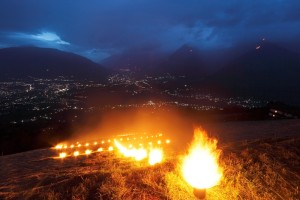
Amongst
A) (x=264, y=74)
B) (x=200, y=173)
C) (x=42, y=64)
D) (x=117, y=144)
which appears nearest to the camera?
(x=200, y=173)

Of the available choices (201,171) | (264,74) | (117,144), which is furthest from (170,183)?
(264,74)

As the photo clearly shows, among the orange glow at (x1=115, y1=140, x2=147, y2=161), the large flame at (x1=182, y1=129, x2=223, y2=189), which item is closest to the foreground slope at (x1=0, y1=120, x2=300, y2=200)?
the large flame at (x1=182, y1=129, x2=223, y2=189)

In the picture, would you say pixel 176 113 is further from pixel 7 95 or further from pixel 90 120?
pixel 7 95

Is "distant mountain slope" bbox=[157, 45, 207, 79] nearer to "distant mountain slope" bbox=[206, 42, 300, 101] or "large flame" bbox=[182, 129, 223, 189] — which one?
"distant mountain slope" bbox=[206, 42, 300, 101]

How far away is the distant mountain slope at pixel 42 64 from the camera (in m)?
108

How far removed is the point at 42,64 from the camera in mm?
A: 120000

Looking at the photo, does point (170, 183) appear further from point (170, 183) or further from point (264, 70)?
point (264, 70)

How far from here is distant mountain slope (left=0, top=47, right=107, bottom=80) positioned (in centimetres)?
10769

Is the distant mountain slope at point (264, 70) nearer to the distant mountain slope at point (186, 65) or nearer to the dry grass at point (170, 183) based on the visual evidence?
the distant mountain slope at point (186, 65)

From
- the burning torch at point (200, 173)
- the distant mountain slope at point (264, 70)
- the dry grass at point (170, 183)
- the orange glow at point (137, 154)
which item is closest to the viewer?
the burning torch at point (200, 173)

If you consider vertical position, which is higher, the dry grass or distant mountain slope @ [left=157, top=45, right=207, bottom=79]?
distant mountain slope @ [left=157, top=45, right=207, bottom=79]

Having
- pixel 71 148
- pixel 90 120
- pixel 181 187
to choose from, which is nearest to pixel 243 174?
pixel 181 187

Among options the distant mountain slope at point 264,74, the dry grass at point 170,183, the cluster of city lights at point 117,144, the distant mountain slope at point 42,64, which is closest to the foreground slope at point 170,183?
the dry grass at point 170,183

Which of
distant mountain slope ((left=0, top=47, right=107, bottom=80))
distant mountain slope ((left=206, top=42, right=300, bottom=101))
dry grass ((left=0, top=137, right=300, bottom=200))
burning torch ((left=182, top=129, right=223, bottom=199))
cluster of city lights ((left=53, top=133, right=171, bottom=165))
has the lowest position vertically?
cluster of city lights ((left=53, top=133, right=171, bottom=165))
